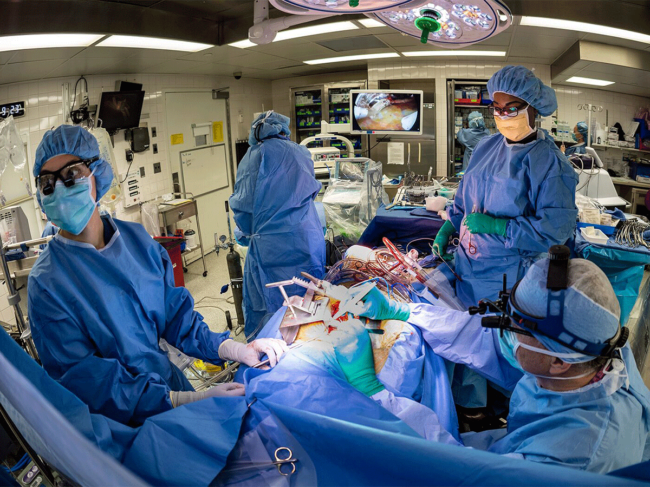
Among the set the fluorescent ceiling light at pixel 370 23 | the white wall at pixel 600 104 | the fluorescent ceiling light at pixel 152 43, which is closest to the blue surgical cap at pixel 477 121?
the white wall at pixel 600 104

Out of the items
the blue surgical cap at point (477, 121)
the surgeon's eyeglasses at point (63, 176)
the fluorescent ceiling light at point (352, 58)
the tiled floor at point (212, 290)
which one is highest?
the fluorescent ceiling light at point (352, 58)

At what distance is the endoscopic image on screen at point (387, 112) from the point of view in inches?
241

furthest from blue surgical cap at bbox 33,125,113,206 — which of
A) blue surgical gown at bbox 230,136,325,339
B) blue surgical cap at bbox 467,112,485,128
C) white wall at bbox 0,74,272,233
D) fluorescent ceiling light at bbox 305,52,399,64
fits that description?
blue surgical cap at bbox 467,112,485,128

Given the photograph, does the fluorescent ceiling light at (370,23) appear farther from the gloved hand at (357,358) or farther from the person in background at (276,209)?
the gloved hand at (357,358)

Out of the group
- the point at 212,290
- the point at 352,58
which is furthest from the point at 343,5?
the point at 352,58

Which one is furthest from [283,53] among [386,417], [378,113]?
[386,417]

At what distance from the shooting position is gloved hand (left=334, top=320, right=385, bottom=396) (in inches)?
66.9

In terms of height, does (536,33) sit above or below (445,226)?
above

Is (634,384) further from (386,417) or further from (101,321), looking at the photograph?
(101,321)

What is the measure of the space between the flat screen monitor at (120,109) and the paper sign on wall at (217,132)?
1.89 metres

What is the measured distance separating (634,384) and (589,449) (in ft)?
0.92

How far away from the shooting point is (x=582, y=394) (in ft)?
3.89

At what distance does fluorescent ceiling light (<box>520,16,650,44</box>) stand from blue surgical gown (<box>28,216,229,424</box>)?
336 centimetres

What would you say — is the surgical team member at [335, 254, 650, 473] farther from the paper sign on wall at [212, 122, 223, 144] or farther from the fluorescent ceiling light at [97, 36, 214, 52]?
the paper sign on wall at [212, 122, 223, 144]
